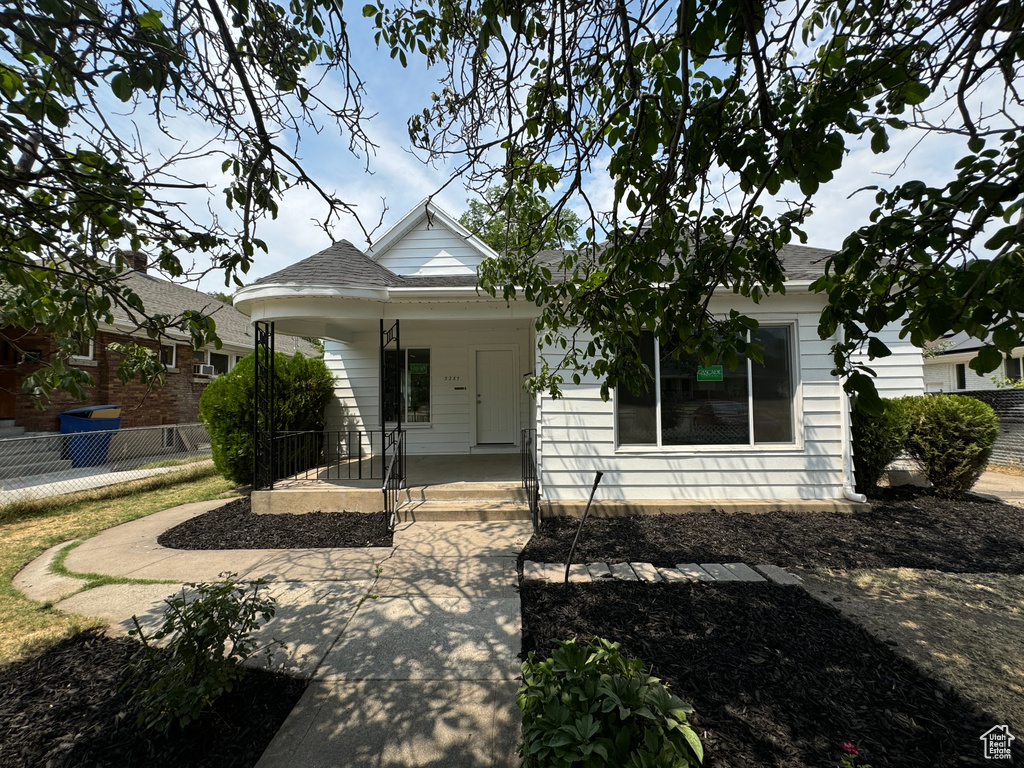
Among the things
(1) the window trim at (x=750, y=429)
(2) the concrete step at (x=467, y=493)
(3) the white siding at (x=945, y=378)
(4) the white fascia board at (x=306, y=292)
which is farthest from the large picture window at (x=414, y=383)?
(3) the white siding at (x=945, y=378)

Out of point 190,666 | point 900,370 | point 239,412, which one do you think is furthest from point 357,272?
point 900,370

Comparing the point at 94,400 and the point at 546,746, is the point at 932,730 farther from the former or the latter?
the point at 94,400

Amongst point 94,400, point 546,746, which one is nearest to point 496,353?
point 546,746

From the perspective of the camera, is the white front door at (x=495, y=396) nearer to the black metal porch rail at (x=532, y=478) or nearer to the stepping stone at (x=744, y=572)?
the black metal porch rail at (x=532, y=478)

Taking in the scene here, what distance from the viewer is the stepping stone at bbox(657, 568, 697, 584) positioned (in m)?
3.60

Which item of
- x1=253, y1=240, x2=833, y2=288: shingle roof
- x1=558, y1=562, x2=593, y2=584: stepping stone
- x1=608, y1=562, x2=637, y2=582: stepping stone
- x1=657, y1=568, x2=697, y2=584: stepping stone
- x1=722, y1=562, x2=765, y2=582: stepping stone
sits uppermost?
x1=253, y1=240, x2=833, y2=288: shingle roof

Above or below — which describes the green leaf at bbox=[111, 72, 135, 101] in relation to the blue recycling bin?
above

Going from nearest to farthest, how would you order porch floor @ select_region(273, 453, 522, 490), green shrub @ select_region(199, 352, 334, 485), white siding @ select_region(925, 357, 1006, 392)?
porch floor @ select_region(273, 453, 522, 490), green shrub @ select_region(199, 352, 334, 485), white siding @ select_region(925, 357, 1006, 392)

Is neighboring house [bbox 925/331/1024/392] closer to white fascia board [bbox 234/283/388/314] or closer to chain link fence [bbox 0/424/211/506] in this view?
white fascia board [bbox 234/283/388/314]

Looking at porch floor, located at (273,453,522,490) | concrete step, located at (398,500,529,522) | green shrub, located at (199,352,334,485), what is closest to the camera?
concrete step, located at (398,500,529,522)

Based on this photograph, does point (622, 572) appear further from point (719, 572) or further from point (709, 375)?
point (709, 375)

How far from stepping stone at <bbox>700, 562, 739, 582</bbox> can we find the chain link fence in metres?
9.84

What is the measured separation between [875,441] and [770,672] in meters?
5.25

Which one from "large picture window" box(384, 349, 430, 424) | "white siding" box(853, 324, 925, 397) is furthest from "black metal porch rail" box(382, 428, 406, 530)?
"white siding" box(853, 324, 925, 397)
